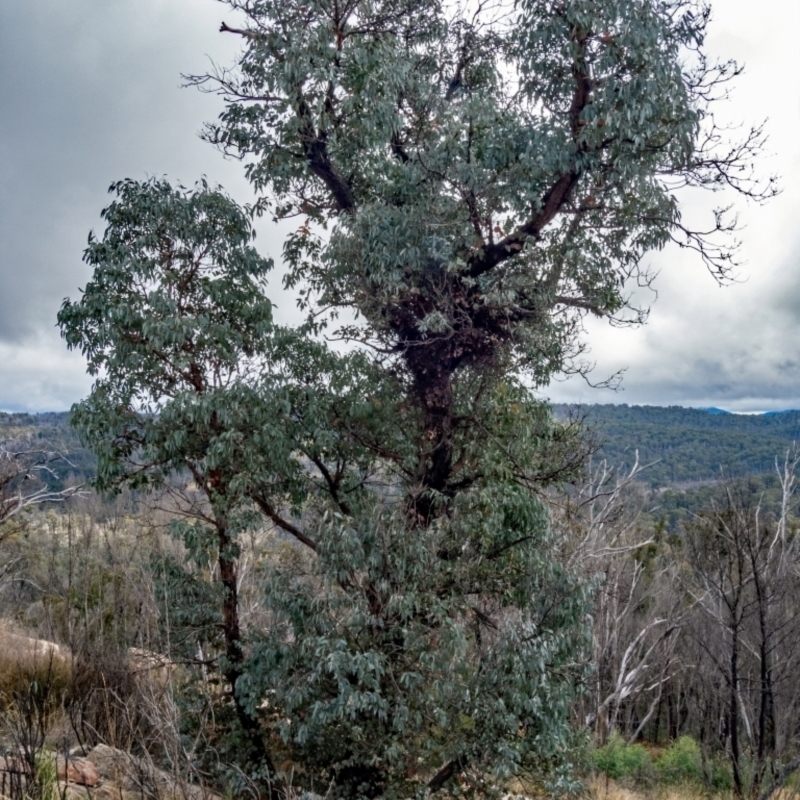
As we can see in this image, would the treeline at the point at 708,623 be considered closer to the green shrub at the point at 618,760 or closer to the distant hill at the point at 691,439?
the green shrub at the point at 618,760

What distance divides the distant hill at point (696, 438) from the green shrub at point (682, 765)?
18.5 ft

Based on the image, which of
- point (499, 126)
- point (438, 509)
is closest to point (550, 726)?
point (438, 509)

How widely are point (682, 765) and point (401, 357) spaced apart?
8931 millimetres

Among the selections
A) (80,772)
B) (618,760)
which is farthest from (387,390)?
(618,760)

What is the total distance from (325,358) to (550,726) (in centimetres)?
368

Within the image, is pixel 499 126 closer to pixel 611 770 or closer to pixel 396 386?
pixel 396 386

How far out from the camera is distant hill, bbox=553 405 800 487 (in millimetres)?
24047

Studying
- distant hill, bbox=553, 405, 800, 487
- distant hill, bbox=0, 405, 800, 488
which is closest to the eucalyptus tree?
distant hill, bbox=0, 405, 800, 488

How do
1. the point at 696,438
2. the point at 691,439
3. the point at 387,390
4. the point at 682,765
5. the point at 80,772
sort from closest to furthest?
the point at 80,772 → the point at 387,390 → the point at 682,765 → the point at 691,439 → the point at 696,438

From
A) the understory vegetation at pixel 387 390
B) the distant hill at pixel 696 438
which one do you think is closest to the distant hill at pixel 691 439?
the distant hill at pixel 696 438

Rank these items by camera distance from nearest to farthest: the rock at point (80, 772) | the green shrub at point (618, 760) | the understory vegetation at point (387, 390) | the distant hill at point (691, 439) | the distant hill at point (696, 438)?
the rock at point (80, 772)
the understory vegetation at point (387, 390)
the green shrub at point (618, 760)
the distant hill at point (691, 439)
the distant hill at point (696, 438)

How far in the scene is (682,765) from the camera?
36.0 feet

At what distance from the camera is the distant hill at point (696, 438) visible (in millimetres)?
24047

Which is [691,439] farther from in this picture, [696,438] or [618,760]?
[618,760]
